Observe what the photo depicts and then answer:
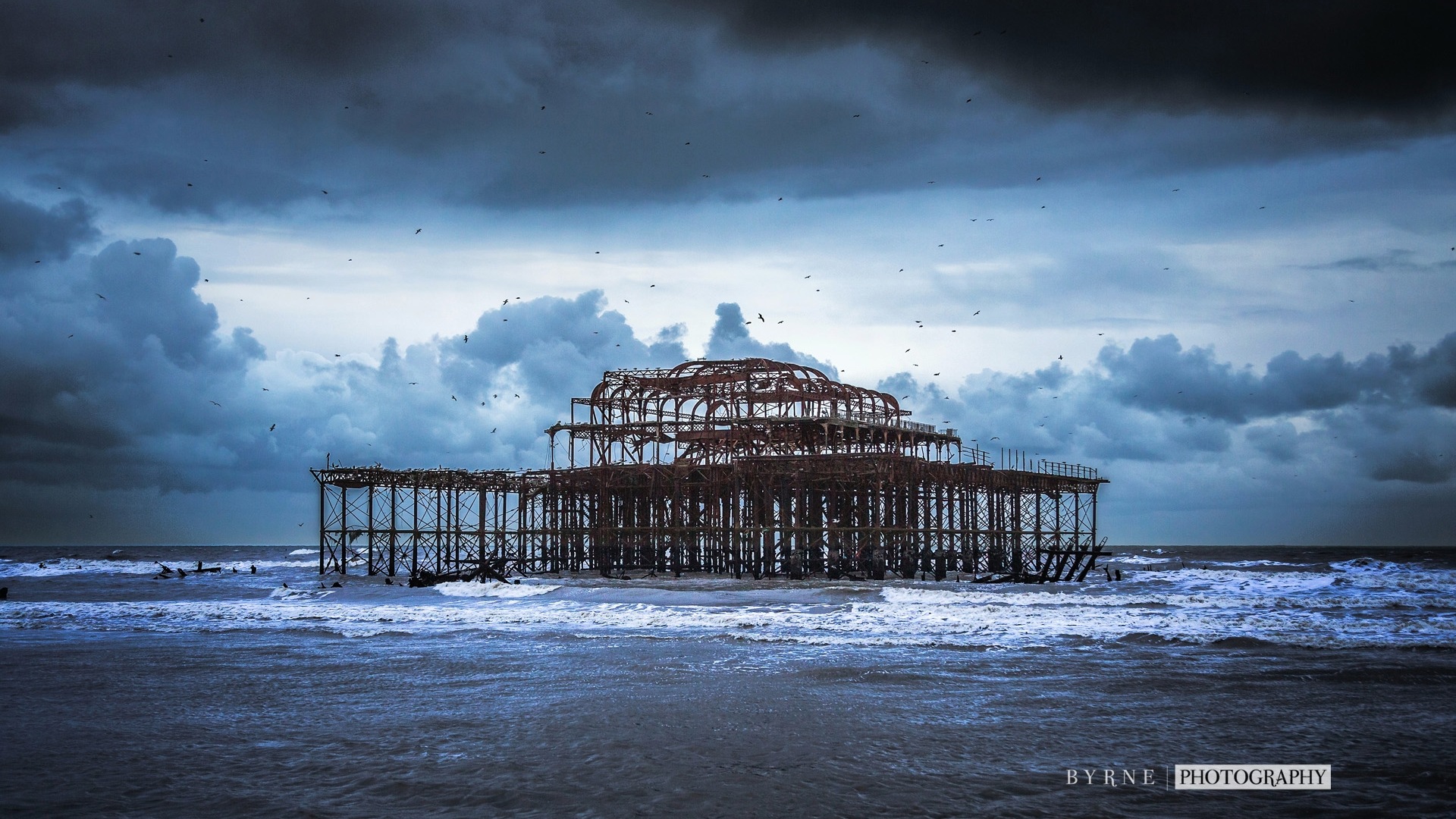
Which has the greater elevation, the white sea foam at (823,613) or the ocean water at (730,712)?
the ocean water at (730,712)

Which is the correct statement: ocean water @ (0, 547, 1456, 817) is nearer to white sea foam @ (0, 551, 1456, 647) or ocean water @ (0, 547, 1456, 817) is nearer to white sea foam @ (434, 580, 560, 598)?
white sea foam @ (0, 551, 1456, 647)

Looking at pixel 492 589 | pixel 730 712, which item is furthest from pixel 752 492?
pixel 730 712

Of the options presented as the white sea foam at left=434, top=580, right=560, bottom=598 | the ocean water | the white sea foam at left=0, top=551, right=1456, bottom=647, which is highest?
the ocean water

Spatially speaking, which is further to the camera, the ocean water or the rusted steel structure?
the rusted steel structure

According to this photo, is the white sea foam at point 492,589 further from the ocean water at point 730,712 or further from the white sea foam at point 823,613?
the ocean water at point 730,712

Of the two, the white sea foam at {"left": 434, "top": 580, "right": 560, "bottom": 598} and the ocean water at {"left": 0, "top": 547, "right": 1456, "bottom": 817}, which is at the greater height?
the ocean water at {"left": 0, "top": 547, "right": 1456, "bottom": 817}

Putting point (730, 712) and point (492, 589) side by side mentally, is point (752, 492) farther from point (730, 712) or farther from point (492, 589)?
point (730, 712)

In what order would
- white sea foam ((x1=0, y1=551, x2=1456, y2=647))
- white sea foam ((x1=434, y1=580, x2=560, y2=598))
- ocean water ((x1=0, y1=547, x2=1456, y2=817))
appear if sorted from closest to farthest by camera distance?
1. ocean water ((x1=0, y1=547, x2=1456, y2=817))
2. white sea foam ((x1=0, y1=551, x2=1456, y2=647))
3. white sea foam ((x1=434, y1=580, x2=560, y2=598))

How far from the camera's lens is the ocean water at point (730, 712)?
898cm

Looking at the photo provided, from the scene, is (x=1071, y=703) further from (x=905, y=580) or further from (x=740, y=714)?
(x=905, y=580)

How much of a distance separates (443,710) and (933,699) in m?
6.33

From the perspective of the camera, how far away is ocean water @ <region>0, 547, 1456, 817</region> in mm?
8984

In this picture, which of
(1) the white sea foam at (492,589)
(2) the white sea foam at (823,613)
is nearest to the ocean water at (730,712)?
(2) the white sea foam at (823,613)

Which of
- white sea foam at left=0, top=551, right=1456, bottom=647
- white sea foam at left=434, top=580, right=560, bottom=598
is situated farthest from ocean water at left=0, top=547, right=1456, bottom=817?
white sea foam at left=434, top=580, right=560, bottom=598
